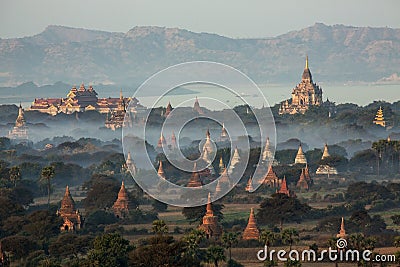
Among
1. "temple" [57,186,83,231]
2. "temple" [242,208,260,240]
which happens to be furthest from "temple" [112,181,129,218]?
"temple" [242,208,260,240]

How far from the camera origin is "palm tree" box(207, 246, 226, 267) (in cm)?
4828

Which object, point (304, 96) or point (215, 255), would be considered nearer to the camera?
point (215, 255)

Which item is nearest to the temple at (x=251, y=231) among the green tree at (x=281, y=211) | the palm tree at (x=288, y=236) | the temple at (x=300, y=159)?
the palm tree at (x=288, y=236)

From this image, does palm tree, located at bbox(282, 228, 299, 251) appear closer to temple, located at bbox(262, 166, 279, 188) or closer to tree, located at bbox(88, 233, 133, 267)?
tree, located at bbox(88, 233, 133, 267)

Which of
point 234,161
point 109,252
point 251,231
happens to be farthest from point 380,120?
point 109,252

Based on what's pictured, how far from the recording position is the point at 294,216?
65438 mm

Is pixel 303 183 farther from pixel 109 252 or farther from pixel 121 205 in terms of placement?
pixel 109 252

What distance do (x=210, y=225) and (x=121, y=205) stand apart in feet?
40.0

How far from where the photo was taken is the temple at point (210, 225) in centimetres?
5978

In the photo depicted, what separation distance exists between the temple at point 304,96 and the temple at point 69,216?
4464 inches

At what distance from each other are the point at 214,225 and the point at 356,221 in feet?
23.1

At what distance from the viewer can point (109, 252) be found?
46.6 m

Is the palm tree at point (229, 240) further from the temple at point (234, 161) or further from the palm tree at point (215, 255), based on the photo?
the temple at point (234, 161)

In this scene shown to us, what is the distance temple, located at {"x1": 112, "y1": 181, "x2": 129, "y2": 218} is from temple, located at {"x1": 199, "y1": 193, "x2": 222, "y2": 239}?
991 centimetres
